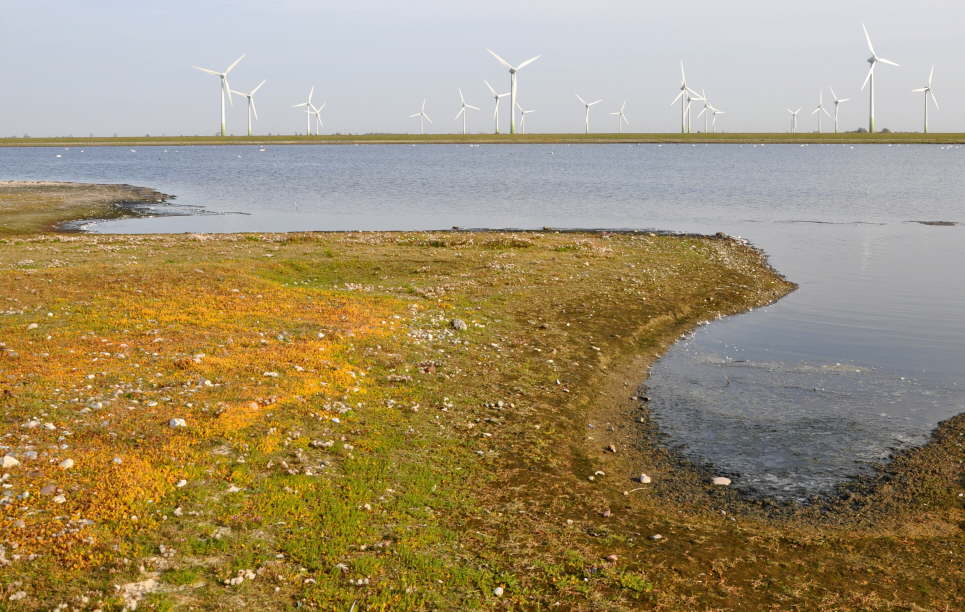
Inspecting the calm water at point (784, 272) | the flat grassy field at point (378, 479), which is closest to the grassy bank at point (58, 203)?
the calm water at point (784, 272)

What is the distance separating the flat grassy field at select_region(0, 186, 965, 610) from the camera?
38.6 ft

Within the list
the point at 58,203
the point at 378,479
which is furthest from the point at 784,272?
the point at 58,203

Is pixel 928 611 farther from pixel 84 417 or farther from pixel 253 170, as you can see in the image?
pixel 253 170

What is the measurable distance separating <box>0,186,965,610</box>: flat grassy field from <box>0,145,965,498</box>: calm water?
136 cm

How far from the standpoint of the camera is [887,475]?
17562 millimetres

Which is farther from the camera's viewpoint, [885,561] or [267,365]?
[267,365]

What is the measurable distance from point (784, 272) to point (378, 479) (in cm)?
3547

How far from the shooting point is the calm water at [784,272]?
20281 millimetres

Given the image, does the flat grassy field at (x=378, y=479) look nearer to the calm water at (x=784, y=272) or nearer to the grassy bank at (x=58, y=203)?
the calm water at (x=784, y=272)

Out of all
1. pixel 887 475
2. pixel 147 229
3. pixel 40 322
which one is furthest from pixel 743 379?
pixel 147 229

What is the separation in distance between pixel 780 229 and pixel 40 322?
5613 centimetres

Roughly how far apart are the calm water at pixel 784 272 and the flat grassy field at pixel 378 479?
136 cm

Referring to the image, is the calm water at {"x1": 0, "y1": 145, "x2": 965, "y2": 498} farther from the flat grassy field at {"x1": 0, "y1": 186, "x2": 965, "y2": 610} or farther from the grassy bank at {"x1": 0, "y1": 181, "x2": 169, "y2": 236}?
the grassy bank at {"x1": 0, "y1": 181, "x2": 169, "y2": 236}

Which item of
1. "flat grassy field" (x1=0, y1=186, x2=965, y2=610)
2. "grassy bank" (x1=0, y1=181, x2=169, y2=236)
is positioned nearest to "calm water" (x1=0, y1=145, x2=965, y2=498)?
"flat grassy field" (x1=0, y1=186, x2=965, y2=610)
